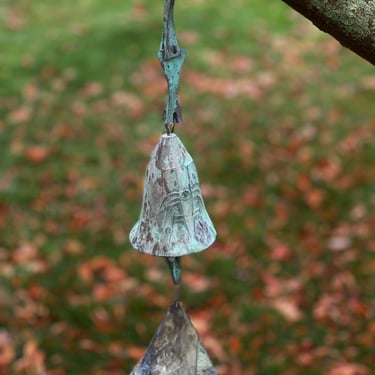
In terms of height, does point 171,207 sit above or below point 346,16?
below

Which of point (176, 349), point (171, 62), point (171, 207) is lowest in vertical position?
point (176, 349)

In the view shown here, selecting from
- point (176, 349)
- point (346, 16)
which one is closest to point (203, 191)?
point (176, 349)

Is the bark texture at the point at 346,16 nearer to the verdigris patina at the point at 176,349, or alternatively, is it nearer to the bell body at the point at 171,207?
the bell body at the point at 171,207

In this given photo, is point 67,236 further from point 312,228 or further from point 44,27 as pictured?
point 44,27

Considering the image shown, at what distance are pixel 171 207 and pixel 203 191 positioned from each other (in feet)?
12.8

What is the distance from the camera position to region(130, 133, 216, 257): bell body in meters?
1.69

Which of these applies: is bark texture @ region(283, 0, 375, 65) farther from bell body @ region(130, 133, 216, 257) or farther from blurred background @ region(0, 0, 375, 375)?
blurred background @ region(0, 0, 375, 375)

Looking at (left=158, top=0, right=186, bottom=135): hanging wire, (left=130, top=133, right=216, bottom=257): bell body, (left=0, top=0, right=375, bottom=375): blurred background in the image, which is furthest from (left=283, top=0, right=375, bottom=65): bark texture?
(left=0, top=0, right=375, bottom=375): blurred background

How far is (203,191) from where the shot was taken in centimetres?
563

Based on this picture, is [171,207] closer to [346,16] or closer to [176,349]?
[176,349]

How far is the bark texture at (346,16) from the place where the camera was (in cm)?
160

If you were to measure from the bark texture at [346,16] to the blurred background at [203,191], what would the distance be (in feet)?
9.31

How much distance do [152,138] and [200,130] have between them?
449mm

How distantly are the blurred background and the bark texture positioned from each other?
2.84 metres
